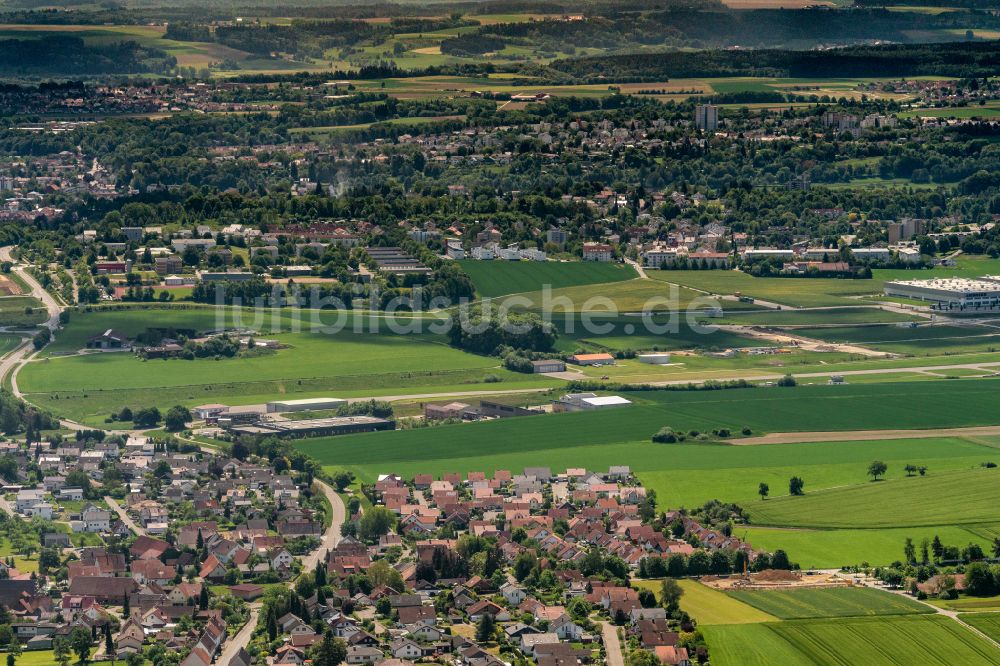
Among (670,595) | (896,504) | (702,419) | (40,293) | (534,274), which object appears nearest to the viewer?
(670,595)

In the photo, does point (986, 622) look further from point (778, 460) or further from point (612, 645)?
point (778, 460)

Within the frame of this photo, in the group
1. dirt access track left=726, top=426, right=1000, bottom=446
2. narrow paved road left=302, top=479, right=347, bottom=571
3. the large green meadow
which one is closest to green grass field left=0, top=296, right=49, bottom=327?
the large green meadow

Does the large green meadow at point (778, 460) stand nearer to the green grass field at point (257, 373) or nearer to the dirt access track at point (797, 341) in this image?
the dirt access track at point (797, 341)

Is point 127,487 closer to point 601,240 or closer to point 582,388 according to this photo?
point 582,388

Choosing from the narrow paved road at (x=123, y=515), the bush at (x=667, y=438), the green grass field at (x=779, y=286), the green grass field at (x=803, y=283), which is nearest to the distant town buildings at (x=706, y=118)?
the green grass field at (x=803, y=283)

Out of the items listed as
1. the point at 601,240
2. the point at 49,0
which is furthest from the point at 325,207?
the point at 49,0

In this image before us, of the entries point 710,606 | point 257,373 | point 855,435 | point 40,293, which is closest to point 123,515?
point 710,606
